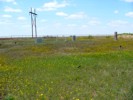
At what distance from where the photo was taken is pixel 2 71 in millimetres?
21219

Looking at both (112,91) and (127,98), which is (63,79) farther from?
(127,98)

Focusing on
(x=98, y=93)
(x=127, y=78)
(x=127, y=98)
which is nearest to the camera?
(x=127, y=98)

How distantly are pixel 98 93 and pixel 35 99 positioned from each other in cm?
284

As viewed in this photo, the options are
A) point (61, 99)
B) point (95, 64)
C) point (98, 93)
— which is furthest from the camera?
point (95, 64)

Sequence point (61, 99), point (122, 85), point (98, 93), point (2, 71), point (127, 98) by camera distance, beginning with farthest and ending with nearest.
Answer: point (2, 71) < point (122, 85) < point (98, 93) < point (61, 99) < point (127, 98)

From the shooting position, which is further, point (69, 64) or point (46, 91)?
point (69, 64)

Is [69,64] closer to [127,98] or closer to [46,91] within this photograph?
[46,91]

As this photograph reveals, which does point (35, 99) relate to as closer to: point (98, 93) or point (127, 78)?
point (98, 93)

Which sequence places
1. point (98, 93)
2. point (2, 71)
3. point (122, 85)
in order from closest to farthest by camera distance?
point (98, 93) < point (122, 85) < point (2, 71)

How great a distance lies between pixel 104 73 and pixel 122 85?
3915 millimetres

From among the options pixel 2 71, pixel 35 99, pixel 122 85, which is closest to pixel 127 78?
pixel 122 85

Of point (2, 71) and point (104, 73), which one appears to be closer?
point (104, 73)

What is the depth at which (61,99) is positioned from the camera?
1284cm

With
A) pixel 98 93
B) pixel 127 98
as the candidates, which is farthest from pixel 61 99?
pixel 127 98
